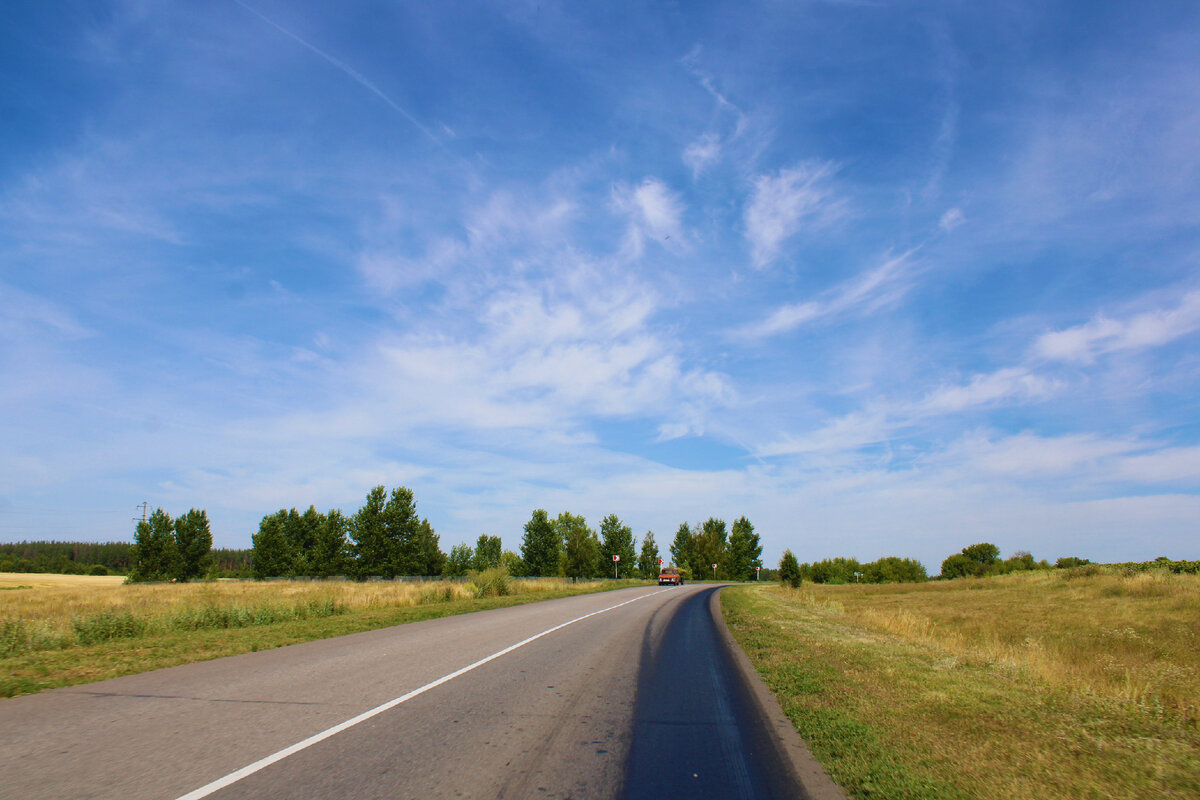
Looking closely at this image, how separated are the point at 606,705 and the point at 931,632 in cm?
1436

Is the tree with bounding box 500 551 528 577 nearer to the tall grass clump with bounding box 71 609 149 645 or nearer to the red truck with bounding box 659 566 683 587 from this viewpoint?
the red truck with bounding box 659 566 683 587

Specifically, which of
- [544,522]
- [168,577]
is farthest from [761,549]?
[168,577]

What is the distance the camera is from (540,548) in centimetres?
7394

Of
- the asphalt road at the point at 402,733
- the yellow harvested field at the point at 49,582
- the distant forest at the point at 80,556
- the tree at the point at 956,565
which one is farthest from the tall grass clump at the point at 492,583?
the distant forest at the point at 80,556

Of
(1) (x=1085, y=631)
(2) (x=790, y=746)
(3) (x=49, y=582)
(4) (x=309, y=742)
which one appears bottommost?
(3) (x=49, y=582)

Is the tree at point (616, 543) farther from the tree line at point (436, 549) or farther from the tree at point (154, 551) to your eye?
the tree at point (154, 551)

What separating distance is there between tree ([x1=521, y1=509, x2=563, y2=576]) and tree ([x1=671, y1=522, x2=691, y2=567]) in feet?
142

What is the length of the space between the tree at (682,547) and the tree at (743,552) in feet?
25.3

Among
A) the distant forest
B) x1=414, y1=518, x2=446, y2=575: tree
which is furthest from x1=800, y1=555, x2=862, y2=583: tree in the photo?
the distant forest

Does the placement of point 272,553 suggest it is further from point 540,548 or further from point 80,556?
point 80,556

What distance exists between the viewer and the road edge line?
463 cm

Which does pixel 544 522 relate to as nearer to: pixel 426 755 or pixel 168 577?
pixel 168 577

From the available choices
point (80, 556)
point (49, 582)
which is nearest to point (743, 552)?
point (49, 582)

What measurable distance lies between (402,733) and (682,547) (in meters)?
112
